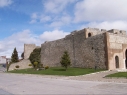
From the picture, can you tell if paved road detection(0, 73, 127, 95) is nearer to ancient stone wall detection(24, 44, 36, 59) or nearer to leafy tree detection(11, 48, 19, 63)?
ancient stone wall detection(24, 44, 36, 59)

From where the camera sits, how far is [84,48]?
88.4 ft

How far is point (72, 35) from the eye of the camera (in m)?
29.8

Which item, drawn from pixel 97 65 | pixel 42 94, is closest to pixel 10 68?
pixel 97 65

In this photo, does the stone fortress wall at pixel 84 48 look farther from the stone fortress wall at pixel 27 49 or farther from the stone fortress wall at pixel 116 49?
the stone fortress wall at pixel 27 49

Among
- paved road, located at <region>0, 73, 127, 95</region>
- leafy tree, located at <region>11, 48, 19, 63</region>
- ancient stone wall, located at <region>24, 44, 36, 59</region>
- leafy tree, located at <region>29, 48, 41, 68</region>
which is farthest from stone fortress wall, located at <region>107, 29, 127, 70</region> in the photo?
leafy tree, located at <region>11, 48, 19, 63</region>

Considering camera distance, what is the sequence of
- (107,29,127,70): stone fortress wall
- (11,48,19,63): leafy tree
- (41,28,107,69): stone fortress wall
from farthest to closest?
(11,48,19,63): leafy tree < (41,28,107,69): stone fortress wall < (107,29,127,70): stone fortress wall

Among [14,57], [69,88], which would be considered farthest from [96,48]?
[14,57]

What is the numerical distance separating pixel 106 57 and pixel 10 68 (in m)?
27.9

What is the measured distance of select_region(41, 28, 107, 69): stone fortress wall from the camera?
2375cm

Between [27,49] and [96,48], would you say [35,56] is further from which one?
[96,48]

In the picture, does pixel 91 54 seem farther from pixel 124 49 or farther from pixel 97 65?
pixel 124 49

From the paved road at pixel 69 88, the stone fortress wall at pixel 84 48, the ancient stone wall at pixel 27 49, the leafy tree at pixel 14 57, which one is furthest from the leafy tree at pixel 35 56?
the paved road at pixel 69 88

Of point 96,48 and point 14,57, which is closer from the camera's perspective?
point 96,48

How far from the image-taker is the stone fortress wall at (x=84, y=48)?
2375 centimetres
